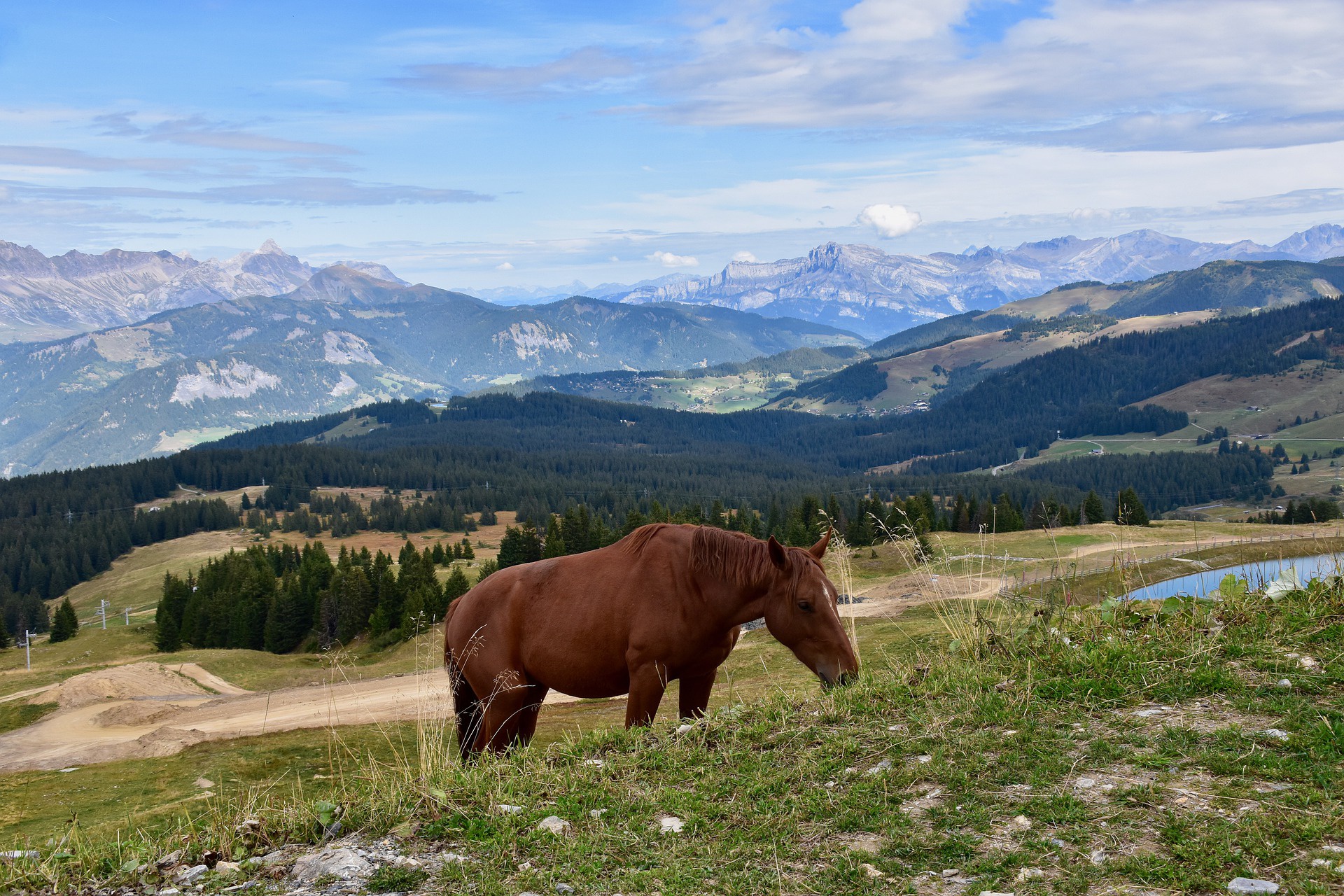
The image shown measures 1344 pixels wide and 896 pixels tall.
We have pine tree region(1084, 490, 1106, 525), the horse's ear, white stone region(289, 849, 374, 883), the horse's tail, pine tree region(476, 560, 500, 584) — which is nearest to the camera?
white stone region(289, 849, 374, 883)

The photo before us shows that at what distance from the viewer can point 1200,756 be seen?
6191 mm

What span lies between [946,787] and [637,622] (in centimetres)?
415

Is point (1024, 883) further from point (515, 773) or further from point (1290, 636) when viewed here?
point (1290, 636)

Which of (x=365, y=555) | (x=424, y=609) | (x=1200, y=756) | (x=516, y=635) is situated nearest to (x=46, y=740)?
(x=424, y=609)

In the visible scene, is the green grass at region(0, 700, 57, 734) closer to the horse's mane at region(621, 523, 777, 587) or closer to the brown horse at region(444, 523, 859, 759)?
the brown horse at region(444, 523, 859, 759)

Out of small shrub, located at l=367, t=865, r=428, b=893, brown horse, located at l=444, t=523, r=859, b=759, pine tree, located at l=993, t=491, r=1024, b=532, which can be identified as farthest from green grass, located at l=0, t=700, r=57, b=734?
pine tree, located at l=993, t=491, r=1024, b=532

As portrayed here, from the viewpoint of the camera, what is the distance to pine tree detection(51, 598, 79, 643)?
8494 centimetres

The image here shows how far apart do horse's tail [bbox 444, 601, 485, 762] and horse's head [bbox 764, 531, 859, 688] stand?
4067mm

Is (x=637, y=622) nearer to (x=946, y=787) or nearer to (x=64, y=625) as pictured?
(x=946, y=787)

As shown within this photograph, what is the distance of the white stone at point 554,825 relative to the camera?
20.9 ft

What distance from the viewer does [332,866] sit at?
241 inches

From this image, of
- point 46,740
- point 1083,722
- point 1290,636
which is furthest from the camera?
point 46,740

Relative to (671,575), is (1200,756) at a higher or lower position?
lower

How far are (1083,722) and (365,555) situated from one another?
88.6 m
